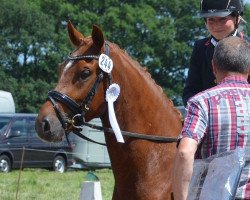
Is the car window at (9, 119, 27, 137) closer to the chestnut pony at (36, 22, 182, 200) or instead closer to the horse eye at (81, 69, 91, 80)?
the chestnut pony at (36, 22, 182, 200)

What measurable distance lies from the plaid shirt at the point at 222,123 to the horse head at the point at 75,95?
5.91 feet

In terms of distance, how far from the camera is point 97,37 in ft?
17.5

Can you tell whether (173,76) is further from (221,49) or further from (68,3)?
(221,49)

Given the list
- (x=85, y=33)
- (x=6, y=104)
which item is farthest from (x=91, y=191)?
(x=85, y=33)

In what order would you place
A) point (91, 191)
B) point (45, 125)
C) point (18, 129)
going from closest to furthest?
point (45, 125), point (91, 191), point (18, 129)

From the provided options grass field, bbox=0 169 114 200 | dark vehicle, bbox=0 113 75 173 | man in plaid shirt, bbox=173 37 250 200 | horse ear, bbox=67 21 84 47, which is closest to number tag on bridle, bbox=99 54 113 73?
horse ear, bbox=67 21 84 47

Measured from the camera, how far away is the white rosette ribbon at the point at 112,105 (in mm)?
5051

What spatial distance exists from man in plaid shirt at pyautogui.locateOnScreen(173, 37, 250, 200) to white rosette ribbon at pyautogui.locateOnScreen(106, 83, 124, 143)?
155 centimetres

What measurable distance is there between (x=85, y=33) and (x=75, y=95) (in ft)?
159

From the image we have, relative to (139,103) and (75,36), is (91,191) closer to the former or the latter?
(75,36)

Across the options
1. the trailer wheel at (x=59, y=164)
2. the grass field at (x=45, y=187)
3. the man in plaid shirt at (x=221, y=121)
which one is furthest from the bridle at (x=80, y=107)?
the trailer wheel at (x=59, y=164)

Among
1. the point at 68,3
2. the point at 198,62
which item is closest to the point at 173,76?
the point at 68,3

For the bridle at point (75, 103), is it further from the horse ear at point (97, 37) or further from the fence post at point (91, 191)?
the fence post at point (91, 191)

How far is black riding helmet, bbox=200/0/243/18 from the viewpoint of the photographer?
529 cm
